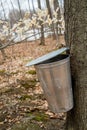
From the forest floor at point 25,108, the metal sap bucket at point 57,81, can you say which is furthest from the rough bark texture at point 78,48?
the forest floor at point 25,108

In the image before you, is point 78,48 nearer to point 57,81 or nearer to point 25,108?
point 57,81

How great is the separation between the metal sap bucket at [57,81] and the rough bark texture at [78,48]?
0.37 feet

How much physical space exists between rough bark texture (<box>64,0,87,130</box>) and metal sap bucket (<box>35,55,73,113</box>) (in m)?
0.11

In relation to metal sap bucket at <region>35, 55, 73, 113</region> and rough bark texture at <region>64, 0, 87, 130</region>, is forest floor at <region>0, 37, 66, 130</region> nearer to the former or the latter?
rough bark texture at <region>64, 0, 87, 130</region>

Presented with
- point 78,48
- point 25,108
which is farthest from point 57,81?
point 25,108

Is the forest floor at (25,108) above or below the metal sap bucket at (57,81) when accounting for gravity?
below

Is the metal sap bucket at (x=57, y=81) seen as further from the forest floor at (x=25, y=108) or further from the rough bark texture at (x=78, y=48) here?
the forest floor at (x=25, y=108)

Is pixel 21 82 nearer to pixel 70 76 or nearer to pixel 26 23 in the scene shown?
pixel 26 23

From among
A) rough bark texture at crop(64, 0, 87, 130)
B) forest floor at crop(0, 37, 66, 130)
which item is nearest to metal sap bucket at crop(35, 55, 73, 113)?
rough bark texture at crop(64, 0, 87, 130)

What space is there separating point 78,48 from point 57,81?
0.37 m

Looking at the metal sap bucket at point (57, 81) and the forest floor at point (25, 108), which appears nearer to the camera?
the metal sap bucket at point (57, 81)

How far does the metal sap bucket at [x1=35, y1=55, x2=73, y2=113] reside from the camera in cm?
184

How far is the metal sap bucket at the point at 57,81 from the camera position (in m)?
1.84

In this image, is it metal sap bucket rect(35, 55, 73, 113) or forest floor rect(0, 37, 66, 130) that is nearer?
metal sap bucket rect(35, 55, 73, 113)
